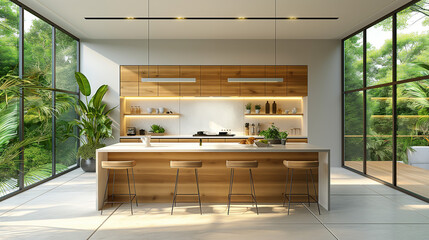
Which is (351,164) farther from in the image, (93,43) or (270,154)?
(93,43)

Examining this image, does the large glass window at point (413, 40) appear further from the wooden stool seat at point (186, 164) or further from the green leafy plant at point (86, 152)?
the green leafy plant at point (86, 152)

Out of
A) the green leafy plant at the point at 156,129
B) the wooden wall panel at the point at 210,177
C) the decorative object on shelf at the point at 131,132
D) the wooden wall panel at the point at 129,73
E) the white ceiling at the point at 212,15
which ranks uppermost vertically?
the white ceiling at the point at 212,15

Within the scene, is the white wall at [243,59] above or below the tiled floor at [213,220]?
above

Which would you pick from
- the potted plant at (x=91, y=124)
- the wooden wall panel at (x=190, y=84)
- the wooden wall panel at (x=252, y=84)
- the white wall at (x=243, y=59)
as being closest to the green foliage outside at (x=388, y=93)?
the white wall at (x=243, y=59)

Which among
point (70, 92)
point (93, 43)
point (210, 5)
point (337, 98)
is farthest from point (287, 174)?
point (93, 43)

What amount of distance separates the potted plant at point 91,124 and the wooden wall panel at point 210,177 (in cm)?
261

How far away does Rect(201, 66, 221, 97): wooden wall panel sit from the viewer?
7.89 metres

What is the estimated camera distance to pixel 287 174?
4801 millimetres

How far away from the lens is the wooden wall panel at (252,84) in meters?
7.90

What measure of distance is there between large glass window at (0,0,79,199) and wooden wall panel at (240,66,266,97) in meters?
4.31

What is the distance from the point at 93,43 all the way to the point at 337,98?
6614 mm

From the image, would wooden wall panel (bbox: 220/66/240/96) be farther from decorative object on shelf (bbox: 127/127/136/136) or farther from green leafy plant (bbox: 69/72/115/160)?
green leafy plant (bbox: 69/72/115/160)

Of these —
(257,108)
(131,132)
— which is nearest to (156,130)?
(131,132)

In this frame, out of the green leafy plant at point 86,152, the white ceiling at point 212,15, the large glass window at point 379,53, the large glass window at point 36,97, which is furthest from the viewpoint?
the green leafy plant at point 86,152
